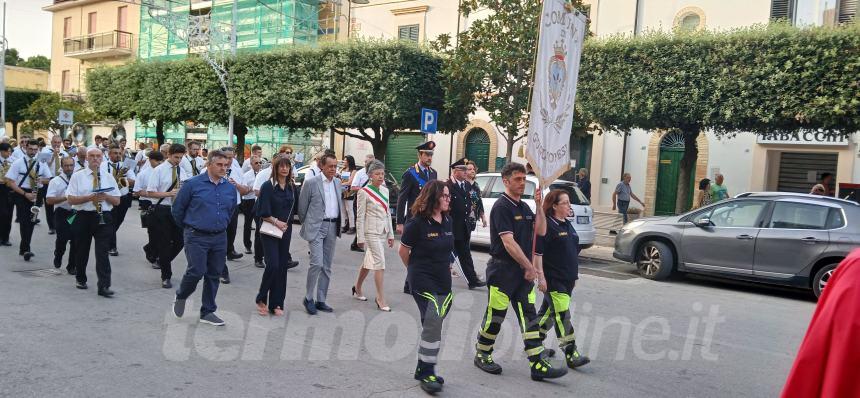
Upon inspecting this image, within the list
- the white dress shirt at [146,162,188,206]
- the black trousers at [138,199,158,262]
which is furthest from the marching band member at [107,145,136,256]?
the white dress shirt at [146,162,188,206]

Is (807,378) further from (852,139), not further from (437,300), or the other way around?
(852,139)

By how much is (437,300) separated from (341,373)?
0.96 meters

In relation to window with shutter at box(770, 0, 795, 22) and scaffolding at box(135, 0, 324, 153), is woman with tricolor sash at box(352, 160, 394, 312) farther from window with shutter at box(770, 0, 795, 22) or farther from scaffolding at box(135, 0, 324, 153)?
scaffolding at box(135, 0, 324, 153)

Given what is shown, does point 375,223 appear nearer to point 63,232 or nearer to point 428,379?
point 428,379

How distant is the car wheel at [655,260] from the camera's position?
11.1 meters

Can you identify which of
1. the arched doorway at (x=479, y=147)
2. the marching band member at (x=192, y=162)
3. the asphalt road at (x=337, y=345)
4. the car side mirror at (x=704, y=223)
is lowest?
the asphalt road at (x=337, y=345)

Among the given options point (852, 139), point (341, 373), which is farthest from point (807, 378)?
point (852, 139)

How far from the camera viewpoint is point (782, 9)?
64.5 feet

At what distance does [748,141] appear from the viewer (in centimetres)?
2055

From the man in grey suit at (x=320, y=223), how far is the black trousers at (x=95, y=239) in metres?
2.24

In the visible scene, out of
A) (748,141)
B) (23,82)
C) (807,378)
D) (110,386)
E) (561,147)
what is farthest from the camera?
(23,82)

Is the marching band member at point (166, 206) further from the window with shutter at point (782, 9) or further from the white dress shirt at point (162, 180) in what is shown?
the window with shutter at point (782, 9)

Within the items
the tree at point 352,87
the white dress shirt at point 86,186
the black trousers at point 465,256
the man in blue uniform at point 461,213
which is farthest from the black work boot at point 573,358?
the tree at point 352,87

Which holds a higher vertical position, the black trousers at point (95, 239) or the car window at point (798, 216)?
the car window at point (798, 216)
